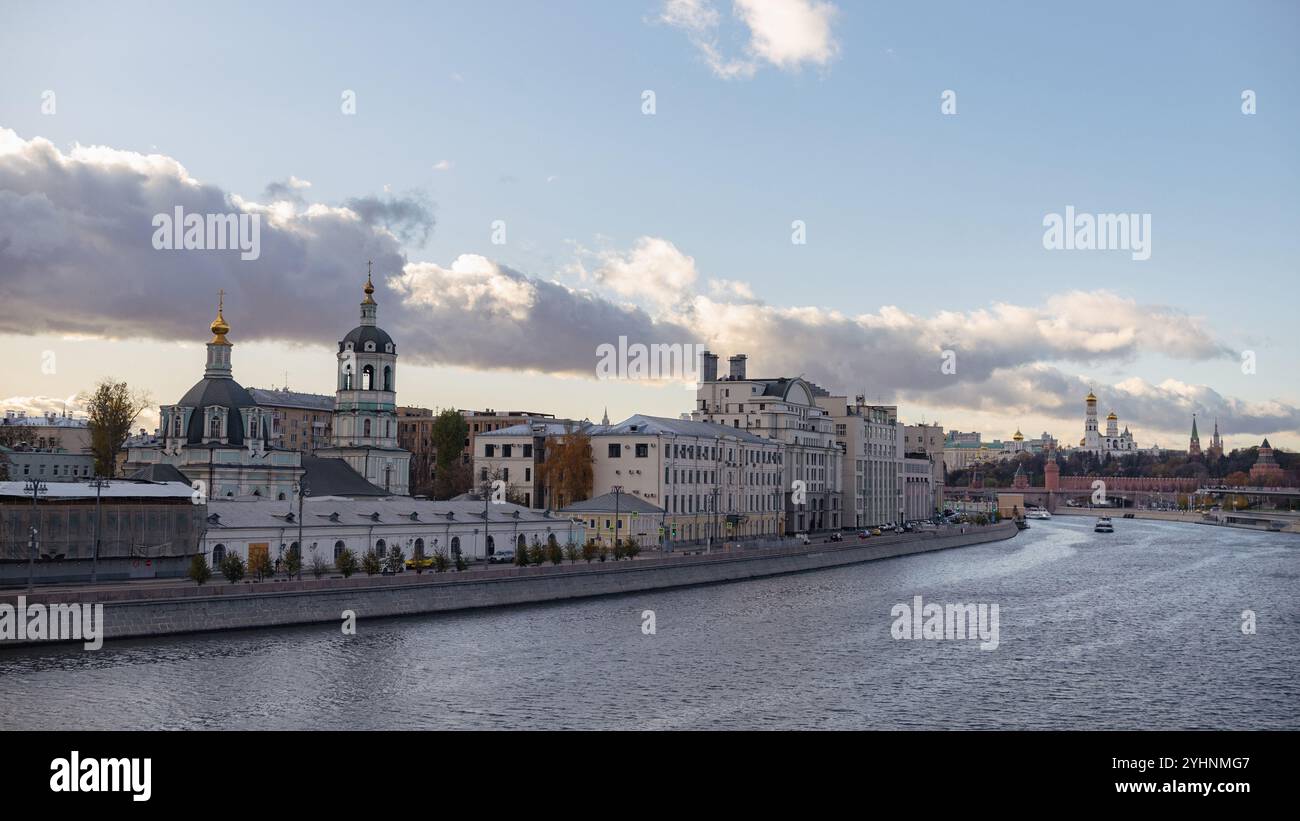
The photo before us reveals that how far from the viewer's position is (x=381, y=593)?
1866 inches

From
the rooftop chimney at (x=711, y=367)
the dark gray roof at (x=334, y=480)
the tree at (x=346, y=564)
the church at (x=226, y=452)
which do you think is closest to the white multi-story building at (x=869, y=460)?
the rooftop chimney at (x=711, y=367)

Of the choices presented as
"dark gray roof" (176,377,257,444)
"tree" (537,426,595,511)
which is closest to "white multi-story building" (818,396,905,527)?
"tree" (537,426,595,511)

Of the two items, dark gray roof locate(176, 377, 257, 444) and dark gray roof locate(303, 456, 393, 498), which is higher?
dark gray roof locate(176, 377, 257, 444)

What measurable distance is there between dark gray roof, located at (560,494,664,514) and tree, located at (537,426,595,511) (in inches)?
94.2

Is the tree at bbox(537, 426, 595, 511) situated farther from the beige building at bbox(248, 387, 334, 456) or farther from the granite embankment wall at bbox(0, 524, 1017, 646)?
the beige building at bbox(248, 387, 334, 456)

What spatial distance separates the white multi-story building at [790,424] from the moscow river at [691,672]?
4225 cm

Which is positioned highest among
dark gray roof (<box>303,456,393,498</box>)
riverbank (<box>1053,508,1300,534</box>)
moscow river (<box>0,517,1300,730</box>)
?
dark gray roof (<box>303,456,393,498</box>)

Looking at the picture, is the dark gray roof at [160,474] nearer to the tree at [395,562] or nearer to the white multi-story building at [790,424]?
the tree at [395,562]

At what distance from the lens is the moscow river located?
3075 cm
